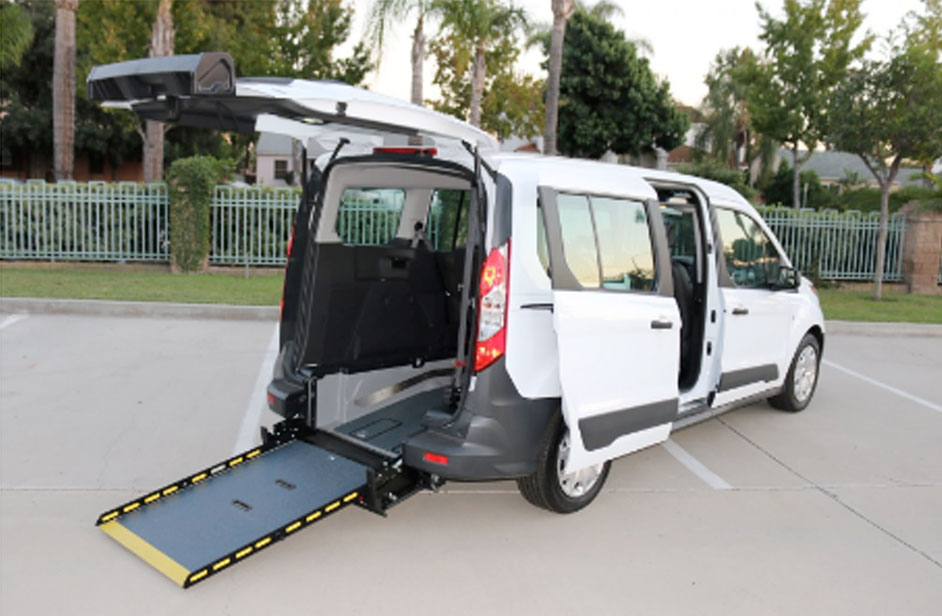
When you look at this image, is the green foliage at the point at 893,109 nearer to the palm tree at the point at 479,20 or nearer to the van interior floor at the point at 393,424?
the palm tree at the point at 479,20

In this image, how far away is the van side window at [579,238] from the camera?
422 cm

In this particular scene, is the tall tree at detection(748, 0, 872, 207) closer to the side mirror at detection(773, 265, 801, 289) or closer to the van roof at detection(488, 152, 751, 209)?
the side mirror at detection(773, 265, 801, 289)

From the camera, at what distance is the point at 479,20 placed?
1641 cm

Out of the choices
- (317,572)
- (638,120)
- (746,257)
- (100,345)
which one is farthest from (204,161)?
(638,120)

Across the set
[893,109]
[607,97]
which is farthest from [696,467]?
[607,97]

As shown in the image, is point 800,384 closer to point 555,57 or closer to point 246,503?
point 246,503

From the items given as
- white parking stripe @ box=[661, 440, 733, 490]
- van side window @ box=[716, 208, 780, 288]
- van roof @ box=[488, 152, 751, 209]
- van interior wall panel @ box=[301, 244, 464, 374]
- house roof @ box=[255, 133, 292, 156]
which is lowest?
white parking stripe @ box=[661, 440, 733, 490]

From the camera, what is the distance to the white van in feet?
12.9

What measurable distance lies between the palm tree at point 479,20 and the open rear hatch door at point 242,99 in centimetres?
1315

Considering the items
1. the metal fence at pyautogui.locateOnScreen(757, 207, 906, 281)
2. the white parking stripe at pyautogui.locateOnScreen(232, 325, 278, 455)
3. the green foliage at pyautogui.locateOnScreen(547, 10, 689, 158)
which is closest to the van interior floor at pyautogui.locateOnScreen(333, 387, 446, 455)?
the white parking stripe at pyautogui.locateOnScreen(232, 325, 278, 455)

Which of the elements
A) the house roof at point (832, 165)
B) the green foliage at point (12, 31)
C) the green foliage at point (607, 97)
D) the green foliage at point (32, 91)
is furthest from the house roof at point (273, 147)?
the green foliage at point (12, 31)

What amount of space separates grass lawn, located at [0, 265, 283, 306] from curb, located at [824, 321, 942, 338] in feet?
25.6


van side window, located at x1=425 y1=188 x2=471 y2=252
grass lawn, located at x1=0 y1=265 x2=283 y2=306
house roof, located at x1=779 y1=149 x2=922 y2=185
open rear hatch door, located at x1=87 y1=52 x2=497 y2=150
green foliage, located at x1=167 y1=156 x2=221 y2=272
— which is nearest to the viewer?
open rear hatch door, located at x1=87 y1=52 x2=497 y2=150

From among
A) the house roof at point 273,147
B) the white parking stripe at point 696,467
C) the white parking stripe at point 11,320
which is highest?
the house roof at point 273,147
